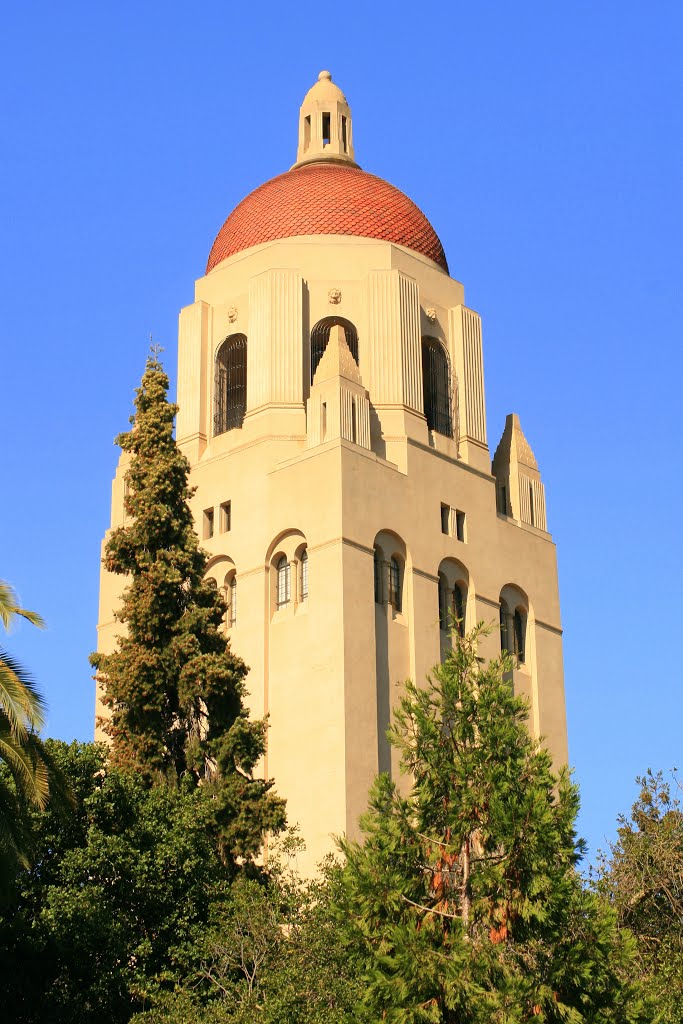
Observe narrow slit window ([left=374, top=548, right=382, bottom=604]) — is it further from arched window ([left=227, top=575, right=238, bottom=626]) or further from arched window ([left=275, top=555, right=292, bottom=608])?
→ arched window ([left=227, top=575, right=238, bottom=626])

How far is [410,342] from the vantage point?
4412cm

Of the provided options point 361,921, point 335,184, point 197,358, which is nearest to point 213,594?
point 361,921

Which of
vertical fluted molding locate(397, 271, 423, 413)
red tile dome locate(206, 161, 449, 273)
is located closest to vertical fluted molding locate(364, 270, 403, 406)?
vertical fluted molding locate(397, 271, 423, 413)

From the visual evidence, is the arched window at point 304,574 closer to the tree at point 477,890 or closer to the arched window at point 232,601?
the arched window at point 232,601

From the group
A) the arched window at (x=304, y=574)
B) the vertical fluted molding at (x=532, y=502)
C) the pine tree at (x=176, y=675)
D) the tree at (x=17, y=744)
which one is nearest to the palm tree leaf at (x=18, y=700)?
the tree at (x=17, y=744)

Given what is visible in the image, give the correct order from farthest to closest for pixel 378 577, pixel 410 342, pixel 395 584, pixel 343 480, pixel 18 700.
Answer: pixel 410 342 < pixel 395 584 < pixel 378 577 < pixel 343 480 < pixel 18 700

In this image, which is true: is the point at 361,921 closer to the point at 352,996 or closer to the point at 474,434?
the point at 352,996

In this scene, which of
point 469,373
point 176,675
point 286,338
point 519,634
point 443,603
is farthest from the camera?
point 469,373

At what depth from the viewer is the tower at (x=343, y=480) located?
38.8 metres

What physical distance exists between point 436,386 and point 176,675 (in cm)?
1533

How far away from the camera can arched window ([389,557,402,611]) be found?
133 feet

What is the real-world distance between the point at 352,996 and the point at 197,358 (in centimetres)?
2227

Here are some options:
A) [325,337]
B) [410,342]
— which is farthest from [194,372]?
[410,342]

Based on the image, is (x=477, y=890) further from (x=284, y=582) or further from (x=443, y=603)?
(x=443, y=603)
